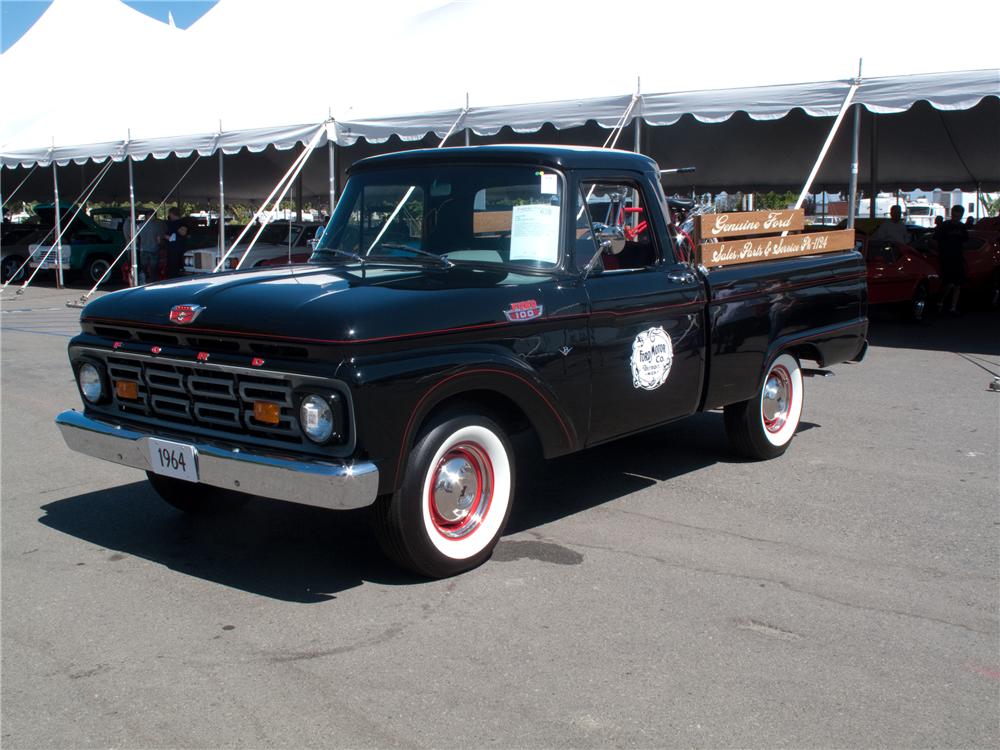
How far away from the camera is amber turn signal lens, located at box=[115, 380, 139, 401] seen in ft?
15.5

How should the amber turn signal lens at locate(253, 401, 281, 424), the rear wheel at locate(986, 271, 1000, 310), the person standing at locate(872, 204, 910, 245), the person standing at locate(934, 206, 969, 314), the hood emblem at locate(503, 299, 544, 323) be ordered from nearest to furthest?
1. the amber turn signal lens at locate(253, 401, 281, 424)
2. the hood emblem at locate(503, 299, 544, 323)
3. the person standing at locate(934, 206, 969, 314)
4. the person standing at locate(872, 204, 910, 245)
5. the rear wheel at locate(986, 271, 1000, 310)

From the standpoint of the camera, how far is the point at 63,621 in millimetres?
4055

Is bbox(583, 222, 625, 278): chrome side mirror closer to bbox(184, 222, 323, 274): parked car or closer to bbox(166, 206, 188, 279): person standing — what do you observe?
bbox(184, 222, 323, 274): parked car

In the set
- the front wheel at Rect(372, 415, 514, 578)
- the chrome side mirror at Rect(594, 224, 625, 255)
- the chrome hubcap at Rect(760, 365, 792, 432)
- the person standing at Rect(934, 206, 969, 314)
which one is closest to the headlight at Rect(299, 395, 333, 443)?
the front wheel at Rect(372, 415, 514, 578)

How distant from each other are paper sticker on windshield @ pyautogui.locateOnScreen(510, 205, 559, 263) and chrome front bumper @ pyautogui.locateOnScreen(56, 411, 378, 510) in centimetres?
163

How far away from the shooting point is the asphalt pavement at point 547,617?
10.7 ft

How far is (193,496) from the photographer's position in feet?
17.9

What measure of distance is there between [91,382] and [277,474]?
4.94ft

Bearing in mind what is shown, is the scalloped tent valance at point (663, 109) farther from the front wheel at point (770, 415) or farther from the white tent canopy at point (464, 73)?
the front wheel at point (770, 415)

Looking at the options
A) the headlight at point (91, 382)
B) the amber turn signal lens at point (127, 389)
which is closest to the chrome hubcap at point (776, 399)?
the amber turn signal lens at point (127, 389)

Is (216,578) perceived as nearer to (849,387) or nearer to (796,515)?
(796,515)

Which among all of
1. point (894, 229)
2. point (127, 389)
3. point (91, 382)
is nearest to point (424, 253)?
point (127, 389)

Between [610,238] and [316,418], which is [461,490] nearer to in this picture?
[316,418]

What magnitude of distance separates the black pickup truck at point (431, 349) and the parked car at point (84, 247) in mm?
21259
